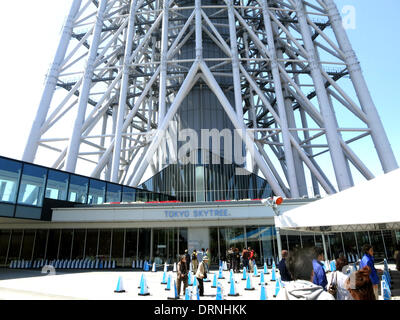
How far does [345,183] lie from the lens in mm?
26500

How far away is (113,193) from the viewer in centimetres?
2694

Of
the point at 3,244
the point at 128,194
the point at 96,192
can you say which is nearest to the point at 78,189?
the point at 96,192

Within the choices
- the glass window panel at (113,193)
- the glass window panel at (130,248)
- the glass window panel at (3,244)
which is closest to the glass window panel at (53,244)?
the glass window panel at (3,244)

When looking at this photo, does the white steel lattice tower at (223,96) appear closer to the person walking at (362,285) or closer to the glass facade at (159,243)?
the glass facade at (159,243)

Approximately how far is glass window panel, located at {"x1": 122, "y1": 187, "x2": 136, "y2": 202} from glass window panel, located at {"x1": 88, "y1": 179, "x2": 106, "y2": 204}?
6.33 feet

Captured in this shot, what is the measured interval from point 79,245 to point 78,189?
Result: 4.91 meters

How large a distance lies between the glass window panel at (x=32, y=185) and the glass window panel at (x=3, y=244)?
592 centimetres

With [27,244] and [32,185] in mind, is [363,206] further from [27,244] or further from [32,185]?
[27,244]

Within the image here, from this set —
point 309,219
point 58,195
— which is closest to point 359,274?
point 309,219

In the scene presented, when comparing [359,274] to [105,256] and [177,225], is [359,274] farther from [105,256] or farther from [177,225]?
[105,256]

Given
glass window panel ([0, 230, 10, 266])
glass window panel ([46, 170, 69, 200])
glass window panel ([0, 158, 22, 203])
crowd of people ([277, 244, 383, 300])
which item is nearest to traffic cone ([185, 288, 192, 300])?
crowd of people ([277, 244, 383, 300])

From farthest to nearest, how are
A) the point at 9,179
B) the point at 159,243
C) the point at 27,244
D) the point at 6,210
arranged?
the point at 27,244 → the point at 159,243 → the point at 9,179 → the point at 6,210

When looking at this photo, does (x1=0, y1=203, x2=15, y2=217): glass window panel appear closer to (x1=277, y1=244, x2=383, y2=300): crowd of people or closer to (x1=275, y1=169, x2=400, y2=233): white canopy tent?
(x1=275, y1=169, x2=400, y2=233): white canopy tent
